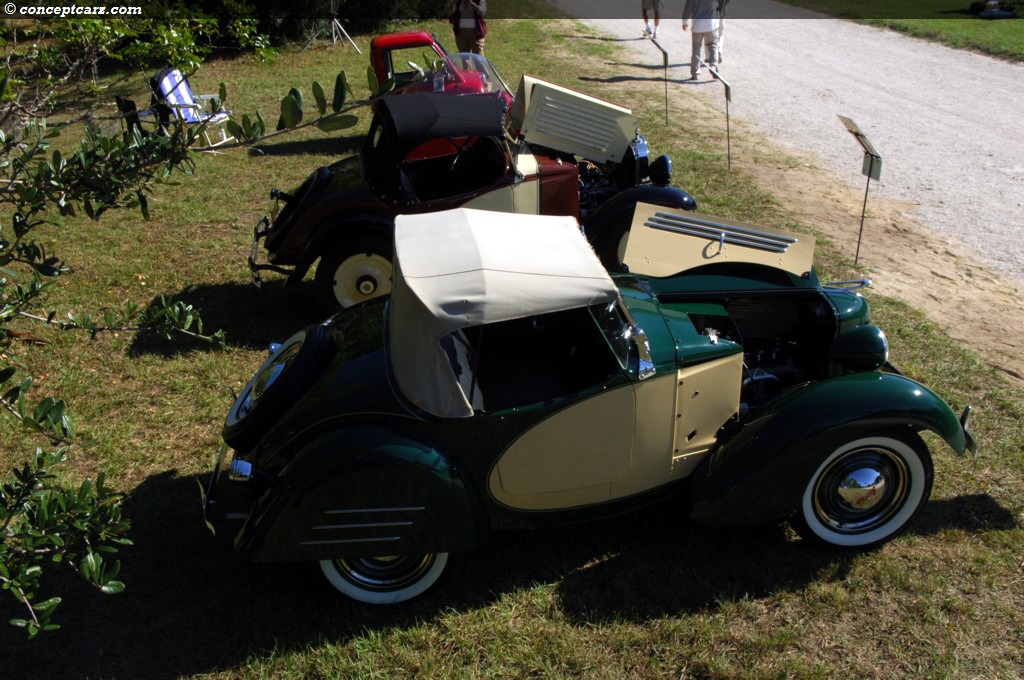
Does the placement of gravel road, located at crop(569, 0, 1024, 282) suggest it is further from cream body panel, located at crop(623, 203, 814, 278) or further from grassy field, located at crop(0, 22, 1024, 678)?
grassy field, located at crop(0, 22, 1024, 678)

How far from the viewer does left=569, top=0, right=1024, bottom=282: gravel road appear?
905 cm

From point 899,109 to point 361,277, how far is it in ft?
34.1

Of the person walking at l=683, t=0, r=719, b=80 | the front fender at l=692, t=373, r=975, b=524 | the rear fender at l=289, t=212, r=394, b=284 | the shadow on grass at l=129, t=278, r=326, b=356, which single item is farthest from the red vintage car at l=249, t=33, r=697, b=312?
the person walking at l=683, t=0, r=719, b=80

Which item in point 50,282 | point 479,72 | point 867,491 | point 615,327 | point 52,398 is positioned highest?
point 479,72

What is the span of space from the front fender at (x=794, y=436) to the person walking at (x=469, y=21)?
1169 centimetres

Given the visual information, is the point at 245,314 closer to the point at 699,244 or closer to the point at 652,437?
the point at 699,244

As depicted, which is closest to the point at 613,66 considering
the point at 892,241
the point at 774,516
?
the point at 892,241

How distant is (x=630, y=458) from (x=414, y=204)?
3.35 metres

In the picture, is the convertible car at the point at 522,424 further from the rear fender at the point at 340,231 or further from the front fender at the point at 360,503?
the rear fender at the point at 340,231

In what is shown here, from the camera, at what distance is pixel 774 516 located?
3.88 m

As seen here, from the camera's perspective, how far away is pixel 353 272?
21.2 ft

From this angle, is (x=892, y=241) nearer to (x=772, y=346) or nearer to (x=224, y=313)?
(x=772, y=346)

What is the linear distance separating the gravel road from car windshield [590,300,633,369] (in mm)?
5340

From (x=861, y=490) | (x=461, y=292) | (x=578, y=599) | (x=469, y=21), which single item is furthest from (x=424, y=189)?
(x=469, y=21)
